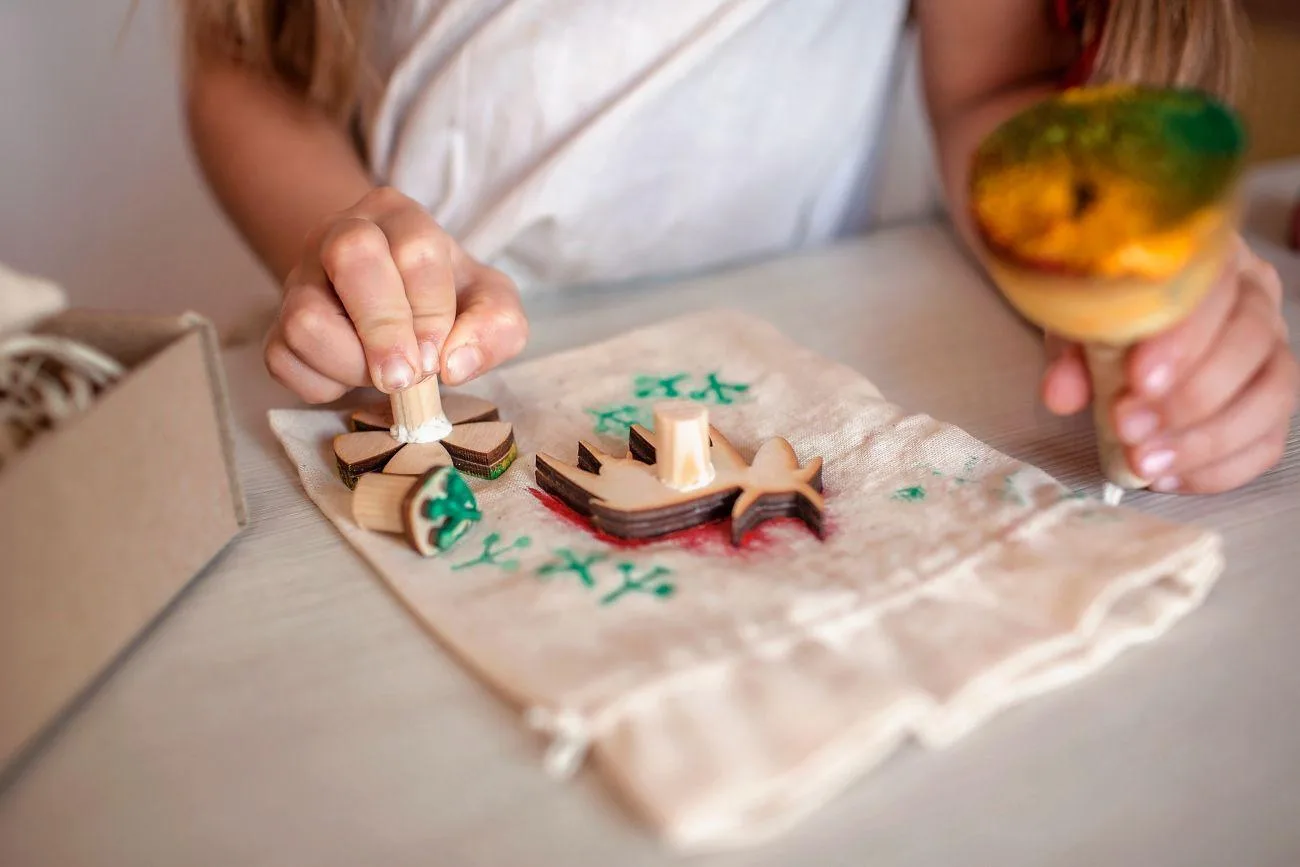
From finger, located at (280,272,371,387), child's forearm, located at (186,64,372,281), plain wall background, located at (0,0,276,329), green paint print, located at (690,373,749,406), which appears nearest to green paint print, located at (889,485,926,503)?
green paint print, located at (690,373,749,406)

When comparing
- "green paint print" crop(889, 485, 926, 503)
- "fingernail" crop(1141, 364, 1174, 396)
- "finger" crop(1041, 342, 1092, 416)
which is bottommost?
"green paint print" crop(889, 485, 926, 503)

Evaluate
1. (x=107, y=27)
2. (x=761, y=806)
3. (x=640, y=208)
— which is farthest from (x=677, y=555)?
(x=107, y=27)

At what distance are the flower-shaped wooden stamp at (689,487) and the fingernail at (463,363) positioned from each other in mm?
65

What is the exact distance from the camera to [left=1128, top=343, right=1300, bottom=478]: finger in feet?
Result: 1.21

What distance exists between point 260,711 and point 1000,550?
25cm

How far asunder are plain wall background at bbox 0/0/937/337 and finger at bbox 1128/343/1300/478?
3.21 feet

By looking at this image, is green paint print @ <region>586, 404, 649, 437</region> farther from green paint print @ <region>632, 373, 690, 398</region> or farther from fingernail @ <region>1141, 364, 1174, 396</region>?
fingernail @ <region>1141, 364, 1174, 396</region>

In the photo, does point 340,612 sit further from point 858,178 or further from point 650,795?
point 858,178

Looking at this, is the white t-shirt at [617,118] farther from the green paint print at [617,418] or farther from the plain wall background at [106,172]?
the plain wall background at [106,172]

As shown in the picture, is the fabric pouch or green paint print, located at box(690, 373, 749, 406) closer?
the fabric pouch

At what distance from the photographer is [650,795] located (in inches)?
10.4

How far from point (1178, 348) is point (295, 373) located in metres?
0.36

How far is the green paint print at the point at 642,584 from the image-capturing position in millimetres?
339

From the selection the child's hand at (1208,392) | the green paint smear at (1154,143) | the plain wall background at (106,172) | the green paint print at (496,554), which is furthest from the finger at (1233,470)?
the plain wall background at (106,172)
